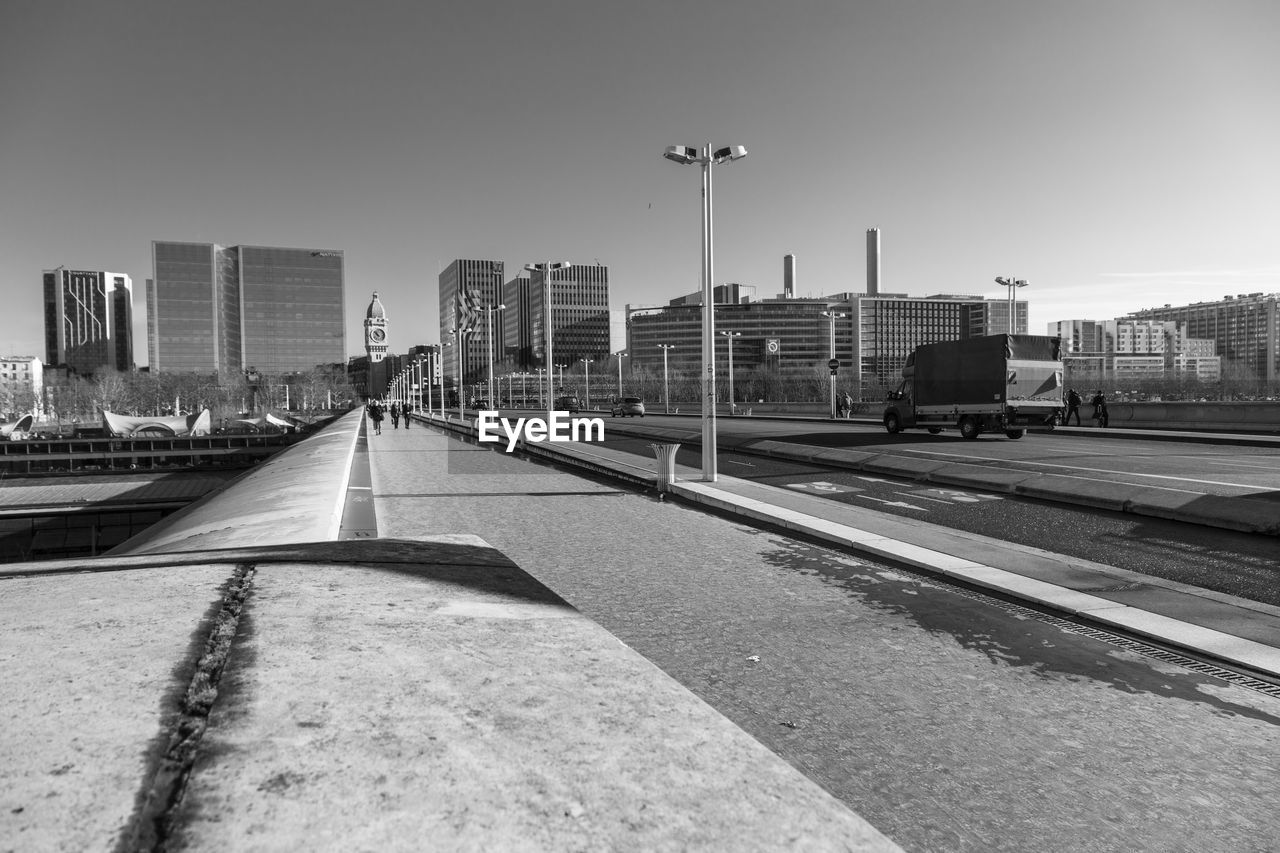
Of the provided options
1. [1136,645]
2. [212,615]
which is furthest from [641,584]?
[212,615]

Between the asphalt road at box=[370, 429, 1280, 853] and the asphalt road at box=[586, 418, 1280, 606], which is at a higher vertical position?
the asphalt road at box=[370, 429, 1280, 853]

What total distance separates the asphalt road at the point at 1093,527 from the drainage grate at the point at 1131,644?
258 centimetres

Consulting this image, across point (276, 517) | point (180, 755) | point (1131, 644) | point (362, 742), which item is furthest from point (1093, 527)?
point (276, 517)

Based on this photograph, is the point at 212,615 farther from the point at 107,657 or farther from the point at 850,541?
the point at 850,541

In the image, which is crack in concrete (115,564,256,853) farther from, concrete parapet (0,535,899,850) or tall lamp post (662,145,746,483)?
tall lamp post (662,145,746,483)

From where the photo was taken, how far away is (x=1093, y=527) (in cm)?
1203

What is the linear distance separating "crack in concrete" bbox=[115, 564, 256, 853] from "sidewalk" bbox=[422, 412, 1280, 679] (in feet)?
22.2

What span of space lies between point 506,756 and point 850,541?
8.79m

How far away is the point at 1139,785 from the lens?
3.89 m

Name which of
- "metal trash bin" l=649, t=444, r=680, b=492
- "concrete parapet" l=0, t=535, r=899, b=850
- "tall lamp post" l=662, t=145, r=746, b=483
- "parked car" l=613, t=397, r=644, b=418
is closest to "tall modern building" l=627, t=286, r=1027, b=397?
"parked car" l=613, t=397, r=644, b=418

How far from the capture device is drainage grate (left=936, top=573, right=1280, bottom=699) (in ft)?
17.8

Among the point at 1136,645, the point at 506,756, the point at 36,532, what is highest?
the point at 506,756

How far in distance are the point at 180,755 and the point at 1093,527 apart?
42.7ft

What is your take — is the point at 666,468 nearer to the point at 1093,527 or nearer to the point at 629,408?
the point at 1093,527
